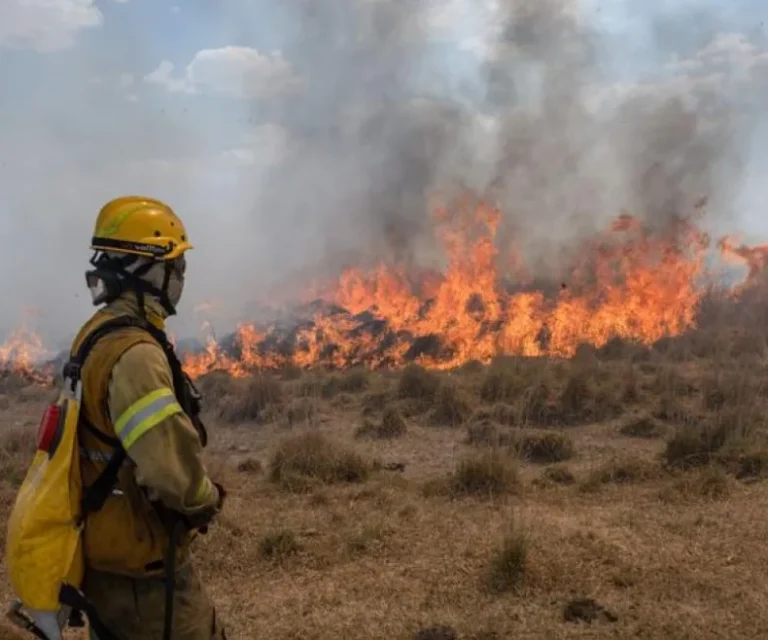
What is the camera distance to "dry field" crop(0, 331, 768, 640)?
4758 mm

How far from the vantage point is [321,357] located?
2014cm

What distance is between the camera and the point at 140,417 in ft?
7.69

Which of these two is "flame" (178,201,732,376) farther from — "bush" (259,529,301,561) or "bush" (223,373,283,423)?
"bush" (259,529,301,561)

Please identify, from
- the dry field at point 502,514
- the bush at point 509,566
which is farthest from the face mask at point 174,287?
the bush at point 509,566

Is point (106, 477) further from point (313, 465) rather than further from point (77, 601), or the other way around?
point (313, 465)

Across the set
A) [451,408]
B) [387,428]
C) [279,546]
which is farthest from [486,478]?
[451,408]

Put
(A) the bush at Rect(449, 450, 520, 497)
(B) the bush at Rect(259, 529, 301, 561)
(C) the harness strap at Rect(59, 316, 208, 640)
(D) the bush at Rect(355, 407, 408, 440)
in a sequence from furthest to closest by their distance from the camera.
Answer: (D) the bush at Rect(355, 407, 408, 440) → (A) the bush at Rect(449, 450, 520, 497) → (B) the bush at Rect(259, 529, 301, 561) → (C) the harness strap at Rect(59, 316, 208, 640)

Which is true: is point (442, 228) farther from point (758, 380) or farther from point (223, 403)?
point (758, 380)

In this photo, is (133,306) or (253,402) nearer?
(133,306)

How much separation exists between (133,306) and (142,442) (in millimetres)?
544

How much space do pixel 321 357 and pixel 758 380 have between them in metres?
11.3

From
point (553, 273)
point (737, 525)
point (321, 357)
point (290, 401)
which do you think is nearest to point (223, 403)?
point (290, 401)

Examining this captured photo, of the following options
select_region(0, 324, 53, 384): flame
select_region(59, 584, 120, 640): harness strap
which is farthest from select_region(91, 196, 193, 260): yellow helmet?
select_region(0, 324, 53, 384): flame

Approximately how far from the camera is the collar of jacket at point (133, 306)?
104 inches
